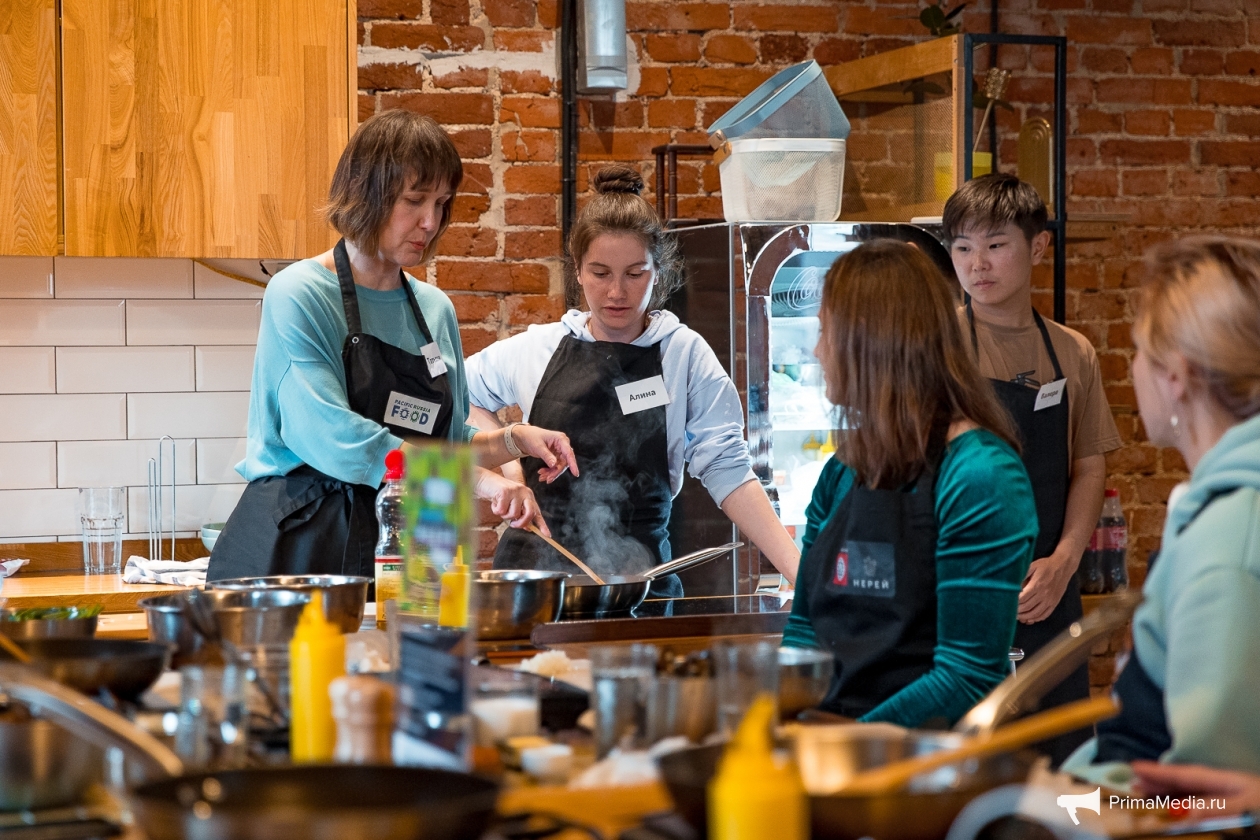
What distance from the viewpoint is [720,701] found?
1.14 meters

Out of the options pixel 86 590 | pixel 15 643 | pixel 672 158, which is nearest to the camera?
pixel 15 643

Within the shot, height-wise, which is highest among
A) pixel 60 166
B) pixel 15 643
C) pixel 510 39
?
pixel 510 39

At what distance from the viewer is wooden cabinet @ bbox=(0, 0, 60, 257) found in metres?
3.21

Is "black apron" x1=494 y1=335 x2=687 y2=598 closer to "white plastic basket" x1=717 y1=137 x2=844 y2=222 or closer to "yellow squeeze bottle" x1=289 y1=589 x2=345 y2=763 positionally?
"white plastic basket" x1=717 y1=137 x2=844 y2=222

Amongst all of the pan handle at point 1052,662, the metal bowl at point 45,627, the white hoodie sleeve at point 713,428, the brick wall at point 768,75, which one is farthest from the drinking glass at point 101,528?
the pan handle at point 1052,662

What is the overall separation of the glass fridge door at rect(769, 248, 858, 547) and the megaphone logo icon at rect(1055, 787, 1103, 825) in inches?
82.2

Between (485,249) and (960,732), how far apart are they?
113 inches

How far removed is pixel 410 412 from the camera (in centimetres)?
261

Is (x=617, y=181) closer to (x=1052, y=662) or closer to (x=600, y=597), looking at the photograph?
(x=600, y=597)

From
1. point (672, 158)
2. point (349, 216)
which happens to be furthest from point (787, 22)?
point (349, 216)

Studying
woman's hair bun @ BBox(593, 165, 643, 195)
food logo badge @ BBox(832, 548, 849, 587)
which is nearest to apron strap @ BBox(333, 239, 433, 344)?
woman's hair bun @ BBox(593, 165, 643, 195)

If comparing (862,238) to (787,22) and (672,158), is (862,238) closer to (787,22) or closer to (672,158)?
(672,158)

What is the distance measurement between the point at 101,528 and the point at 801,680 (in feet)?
8.09

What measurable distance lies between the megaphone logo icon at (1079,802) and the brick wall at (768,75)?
9.34ft
